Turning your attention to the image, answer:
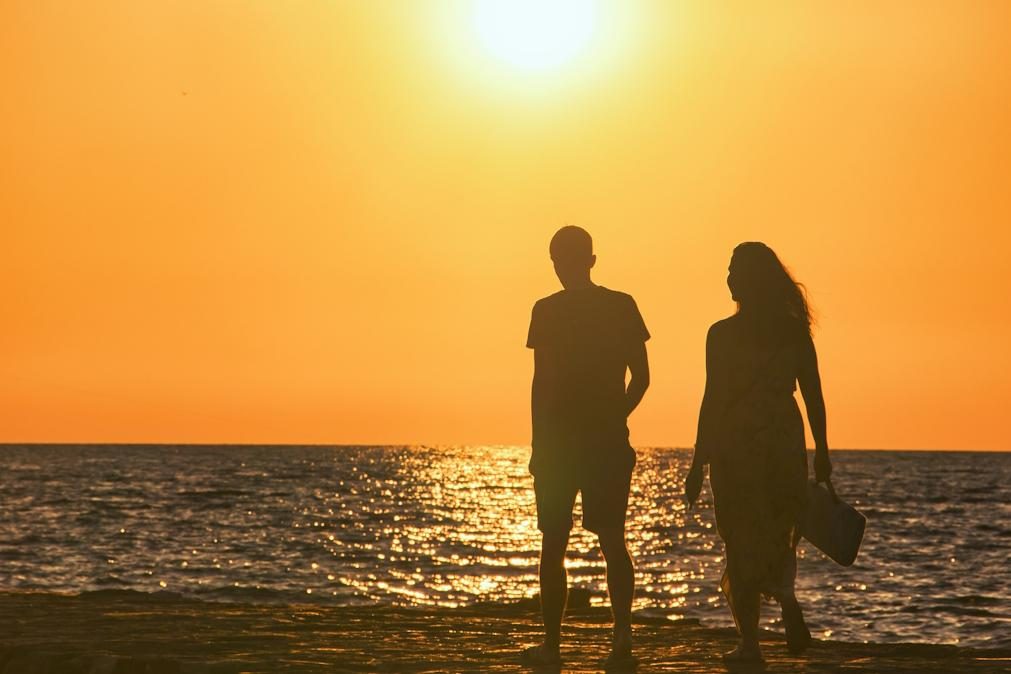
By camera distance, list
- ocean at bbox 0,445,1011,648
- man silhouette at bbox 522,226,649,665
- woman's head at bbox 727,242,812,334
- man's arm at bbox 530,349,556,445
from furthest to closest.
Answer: ocean at bbox 0,445,1011,648 < woman's head at bbox 727,242,812,334 < man's arm at bbox 530,349,556,445 < man silhouette at bbox 522,226,649,665

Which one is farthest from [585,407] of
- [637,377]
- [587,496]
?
[587,496]

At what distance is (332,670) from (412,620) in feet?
10.6

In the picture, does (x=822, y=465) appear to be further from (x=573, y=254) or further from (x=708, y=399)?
(x=573, y=254)

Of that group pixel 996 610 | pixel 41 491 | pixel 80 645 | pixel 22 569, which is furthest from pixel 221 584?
pixel 41 491

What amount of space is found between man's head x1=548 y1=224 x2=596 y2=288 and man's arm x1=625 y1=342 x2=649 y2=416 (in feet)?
1.60

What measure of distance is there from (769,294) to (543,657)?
8.11 ft

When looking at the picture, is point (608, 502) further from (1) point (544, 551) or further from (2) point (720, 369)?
(2) point (720, 369)

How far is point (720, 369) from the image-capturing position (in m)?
8.55

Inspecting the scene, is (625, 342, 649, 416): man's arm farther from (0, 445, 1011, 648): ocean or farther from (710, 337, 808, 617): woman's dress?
(0, 445, 1011, 648): ocean

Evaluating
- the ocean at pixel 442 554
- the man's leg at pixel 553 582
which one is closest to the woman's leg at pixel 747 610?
the man's leg at pixel 553 582

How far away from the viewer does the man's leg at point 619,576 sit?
8.19 m

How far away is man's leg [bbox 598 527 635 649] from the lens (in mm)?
8188

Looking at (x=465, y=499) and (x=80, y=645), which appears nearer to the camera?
(x=80, y=645)

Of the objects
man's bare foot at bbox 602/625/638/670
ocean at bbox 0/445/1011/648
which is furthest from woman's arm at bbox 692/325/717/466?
ocean at bbox 0/445/1011/648
